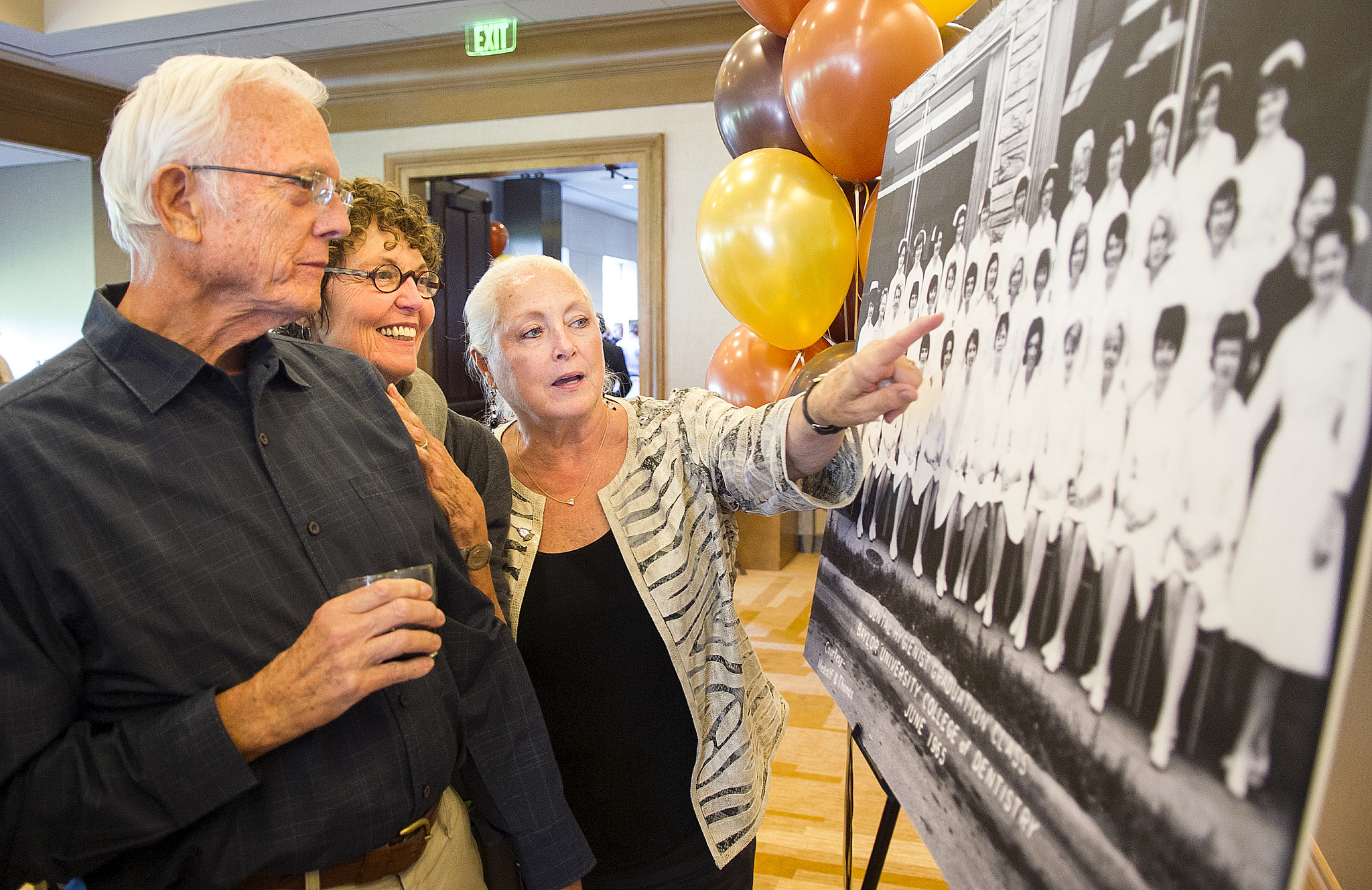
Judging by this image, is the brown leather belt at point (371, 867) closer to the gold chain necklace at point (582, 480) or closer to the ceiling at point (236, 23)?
the gold chain necklace at point (582, 480)

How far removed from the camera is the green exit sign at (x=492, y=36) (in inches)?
187

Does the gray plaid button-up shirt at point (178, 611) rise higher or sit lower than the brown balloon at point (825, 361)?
lower

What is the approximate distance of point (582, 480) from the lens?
1321 mm

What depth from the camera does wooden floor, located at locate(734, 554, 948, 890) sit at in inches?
85.6

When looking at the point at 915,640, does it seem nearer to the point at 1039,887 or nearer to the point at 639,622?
the point at 1039,887

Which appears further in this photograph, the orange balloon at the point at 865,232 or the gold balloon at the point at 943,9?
the orange balloon at the point at 865,232

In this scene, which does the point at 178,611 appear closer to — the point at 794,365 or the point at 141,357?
the point at 141,357

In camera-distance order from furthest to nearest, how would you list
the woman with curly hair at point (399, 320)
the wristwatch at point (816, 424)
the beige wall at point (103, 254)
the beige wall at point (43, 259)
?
1. the beige wall at point (43, 259)
2. the beige wall at point (103, 254)
3. the woman with curly hair at point (399, 320)
4. the wristwatch at point (816, 424)

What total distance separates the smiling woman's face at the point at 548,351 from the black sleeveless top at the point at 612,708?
235 millimetres

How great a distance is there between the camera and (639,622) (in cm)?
124

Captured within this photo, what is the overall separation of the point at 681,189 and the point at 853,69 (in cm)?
348

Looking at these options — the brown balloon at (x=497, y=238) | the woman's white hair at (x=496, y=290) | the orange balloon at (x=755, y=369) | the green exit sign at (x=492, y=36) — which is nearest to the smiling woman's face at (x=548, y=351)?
the woman's white hair at (x=496, y=290)

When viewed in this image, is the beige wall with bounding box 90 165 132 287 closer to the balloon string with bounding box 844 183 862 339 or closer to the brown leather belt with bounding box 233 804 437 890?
the balloon string with bounding box 844 183 862 339

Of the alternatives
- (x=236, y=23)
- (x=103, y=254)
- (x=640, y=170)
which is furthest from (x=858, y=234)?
(x=103, y=254)
